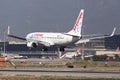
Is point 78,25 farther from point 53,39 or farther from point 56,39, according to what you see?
A: point 53,39

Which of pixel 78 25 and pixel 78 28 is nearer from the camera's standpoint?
pixel 78 28

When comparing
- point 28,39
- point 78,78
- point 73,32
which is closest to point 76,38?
point 73,32

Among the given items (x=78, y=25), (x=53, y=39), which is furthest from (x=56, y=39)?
(x=78, y=25)

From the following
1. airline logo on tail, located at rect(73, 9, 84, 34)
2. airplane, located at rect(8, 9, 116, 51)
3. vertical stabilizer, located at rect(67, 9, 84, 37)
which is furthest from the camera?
airline logo on tail, located at rect(73, 9, 84, 34)

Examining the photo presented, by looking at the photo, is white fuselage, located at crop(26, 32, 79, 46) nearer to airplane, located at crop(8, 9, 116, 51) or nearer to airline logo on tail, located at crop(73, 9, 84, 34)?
airplane, located at crop(8, 9, 116, 51)

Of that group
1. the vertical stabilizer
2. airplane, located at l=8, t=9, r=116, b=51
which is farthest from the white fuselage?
the vertical stabilizer

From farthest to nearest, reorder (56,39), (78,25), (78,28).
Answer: (78,25) → (78,28) → (56,39)

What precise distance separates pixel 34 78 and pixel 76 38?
249 feet

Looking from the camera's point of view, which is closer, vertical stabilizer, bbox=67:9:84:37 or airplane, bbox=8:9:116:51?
airplane, bbox=8:9:116:51

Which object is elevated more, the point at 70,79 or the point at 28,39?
the point at 28,39

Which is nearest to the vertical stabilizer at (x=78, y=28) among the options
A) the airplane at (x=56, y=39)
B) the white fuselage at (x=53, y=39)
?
the airplane at (x=56, y=39)

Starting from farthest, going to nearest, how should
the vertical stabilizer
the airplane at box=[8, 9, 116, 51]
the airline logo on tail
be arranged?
1. the airline logo on tail
2. the vertical stabilizer
3. the airplane at box=[8, 9, 116, 51]

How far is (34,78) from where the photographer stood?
60.4m

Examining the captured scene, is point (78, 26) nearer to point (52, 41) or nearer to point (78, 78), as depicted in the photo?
point (52, 41)
